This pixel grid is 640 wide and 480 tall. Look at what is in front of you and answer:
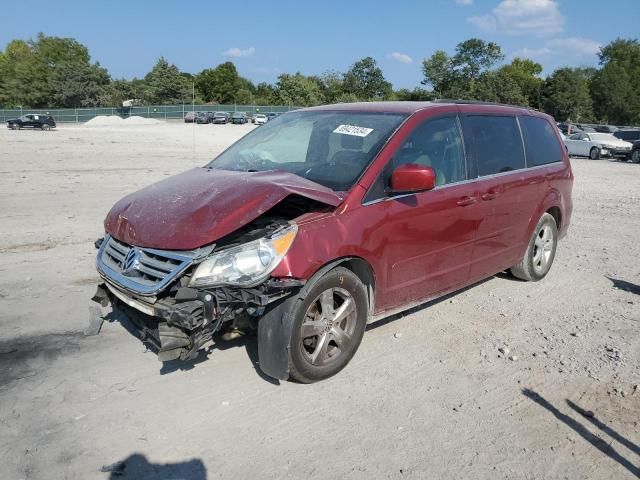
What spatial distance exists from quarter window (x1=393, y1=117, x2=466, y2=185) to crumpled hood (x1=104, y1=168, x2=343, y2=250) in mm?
880

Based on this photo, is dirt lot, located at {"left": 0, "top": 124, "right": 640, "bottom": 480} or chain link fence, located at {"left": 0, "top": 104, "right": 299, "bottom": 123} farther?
chain link fence, located at {"left": 0, "top": 104, "right": 299, "bottom": 123}

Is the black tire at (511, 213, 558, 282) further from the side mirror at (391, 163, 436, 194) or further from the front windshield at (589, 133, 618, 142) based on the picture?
the front windshield at (589, 133, 618, 142)

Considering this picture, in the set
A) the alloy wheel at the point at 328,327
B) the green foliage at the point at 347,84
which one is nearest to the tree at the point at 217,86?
the green foliage at the point at 347,84

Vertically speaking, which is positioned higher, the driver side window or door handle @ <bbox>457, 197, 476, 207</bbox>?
the driver side window

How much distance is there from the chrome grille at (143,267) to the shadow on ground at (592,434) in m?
2.50

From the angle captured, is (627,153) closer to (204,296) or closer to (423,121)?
(423,121)

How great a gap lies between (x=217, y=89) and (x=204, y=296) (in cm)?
10587

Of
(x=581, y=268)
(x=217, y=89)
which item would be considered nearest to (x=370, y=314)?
(x=581, y=268)

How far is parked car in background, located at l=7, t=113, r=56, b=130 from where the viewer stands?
44.4 meters

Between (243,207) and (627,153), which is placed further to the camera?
(627,153)

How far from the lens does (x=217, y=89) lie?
10338 cm

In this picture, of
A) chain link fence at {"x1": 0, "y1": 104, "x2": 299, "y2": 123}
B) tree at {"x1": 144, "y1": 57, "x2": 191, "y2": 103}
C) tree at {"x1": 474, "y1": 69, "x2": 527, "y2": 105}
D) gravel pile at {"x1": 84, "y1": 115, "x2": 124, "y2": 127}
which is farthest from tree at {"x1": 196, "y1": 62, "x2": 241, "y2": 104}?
tree at {"x1": 474, "y1": 69, "x2": 527, "y2": 105}

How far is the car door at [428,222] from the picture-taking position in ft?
13.4

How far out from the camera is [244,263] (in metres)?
3.40
